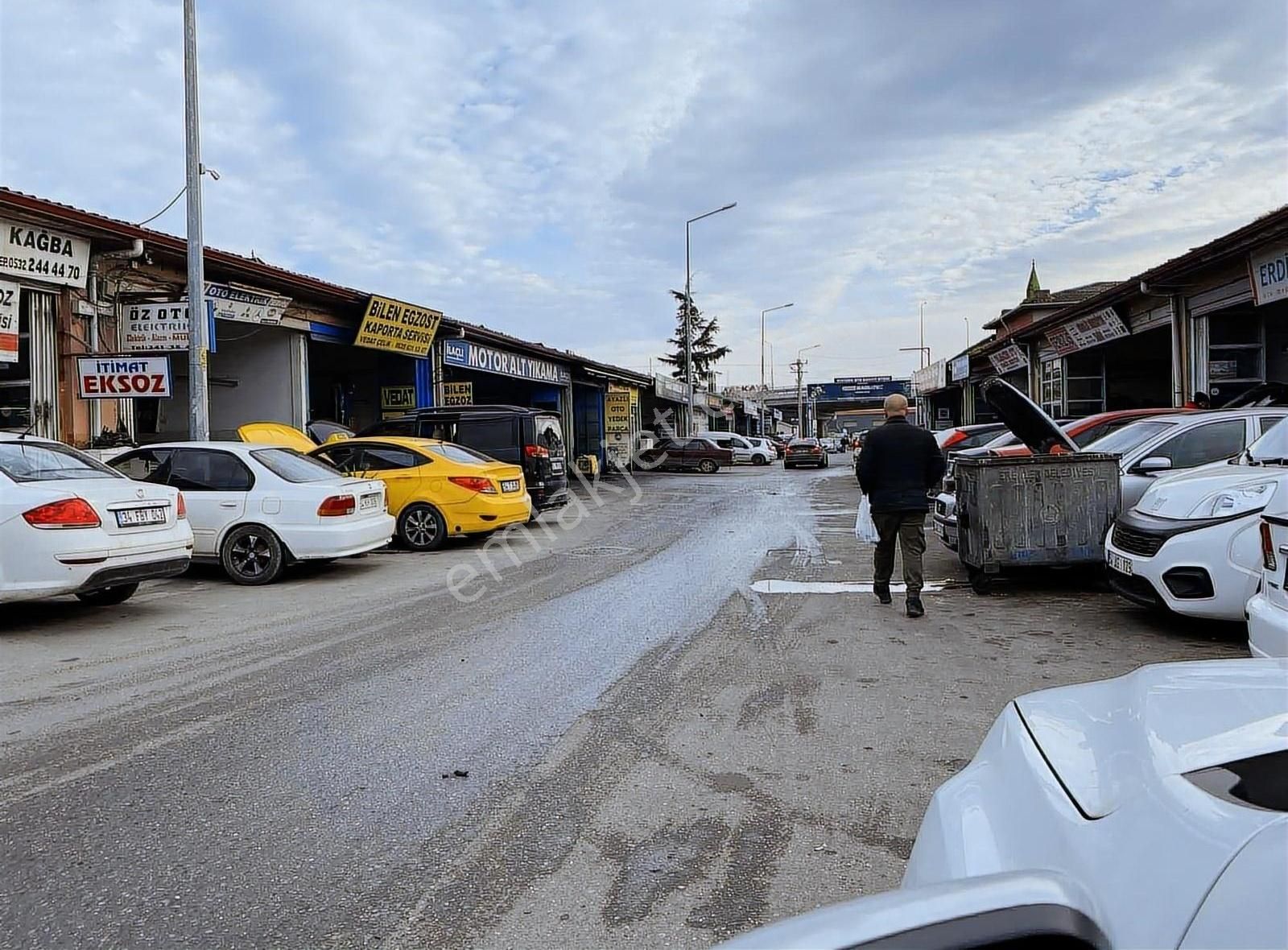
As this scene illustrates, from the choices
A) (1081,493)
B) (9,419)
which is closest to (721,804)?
(1081,493)

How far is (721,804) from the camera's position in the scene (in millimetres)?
3846

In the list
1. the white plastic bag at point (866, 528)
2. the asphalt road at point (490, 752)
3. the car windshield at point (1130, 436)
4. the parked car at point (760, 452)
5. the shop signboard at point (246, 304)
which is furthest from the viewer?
the parked car at point (760, 452)

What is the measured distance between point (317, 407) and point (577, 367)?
454 inches

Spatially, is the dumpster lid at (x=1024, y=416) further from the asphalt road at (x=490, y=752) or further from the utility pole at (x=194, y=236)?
the utility pole at (x=194, y=236)

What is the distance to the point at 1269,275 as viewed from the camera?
14125mm

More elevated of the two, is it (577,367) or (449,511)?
(577,367)

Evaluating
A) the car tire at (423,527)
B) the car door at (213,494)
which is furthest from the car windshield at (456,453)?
the car door at (213,494)

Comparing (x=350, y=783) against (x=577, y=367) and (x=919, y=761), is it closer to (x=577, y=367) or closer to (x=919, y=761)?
(x=919, y=761)

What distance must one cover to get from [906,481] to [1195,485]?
2.08 metres

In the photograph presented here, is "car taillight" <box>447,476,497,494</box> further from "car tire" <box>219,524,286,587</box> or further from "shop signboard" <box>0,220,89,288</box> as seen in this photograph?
"shop signboard" <box>0,220,89,288</box>

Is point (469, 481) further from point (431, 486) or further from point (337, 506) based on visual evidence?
point (337, 506)

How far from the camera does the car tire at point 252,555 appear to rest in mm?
9797

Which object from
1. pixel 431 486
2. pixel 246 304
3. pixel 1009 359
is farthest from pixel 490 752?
pixel 1009 359

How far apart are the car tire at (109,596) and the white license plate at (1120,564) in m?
8.28
